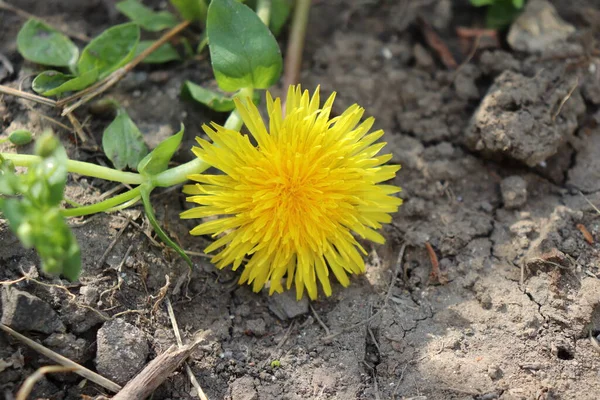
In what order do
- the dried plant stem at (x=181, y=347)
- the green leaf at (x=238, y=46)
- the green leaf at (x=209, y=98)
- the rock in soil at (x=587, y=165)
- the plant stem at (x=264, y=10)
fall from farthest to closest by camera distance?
the plant stem at (x=264, y=10)
the rock in soil at (x=587, y=165)
the green leaf at (x=209, y=98)
the green leaf at (x=238, y=46)
the dried plant stem at (x=181, y=347)

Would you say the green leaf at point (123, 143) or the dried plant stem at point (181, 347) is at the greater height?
the green leaf at point (123, 143)

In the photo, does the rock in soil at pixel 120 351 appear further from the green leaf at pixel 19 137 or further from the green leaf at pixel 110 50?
the green leaf at pixel 110 50

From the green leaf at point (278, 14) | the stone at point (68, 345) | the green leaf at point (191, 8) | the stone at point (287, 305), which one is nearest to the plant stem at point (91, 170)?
the stone at point (68, 345)

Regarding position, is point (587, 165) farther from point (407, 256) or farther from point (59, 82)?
point (59, 82)

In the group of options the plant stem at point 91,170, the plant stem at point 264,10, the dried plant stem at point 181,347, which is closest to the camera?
the dried plant stem at point 181,347

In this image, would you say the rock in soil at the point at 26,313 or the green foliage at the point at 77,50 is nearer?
the rock in soil at the point at 26,313

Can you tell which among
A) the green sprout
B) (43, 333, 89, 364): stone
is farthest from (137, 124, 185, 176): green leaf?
(43, 333, 89, 364): stone

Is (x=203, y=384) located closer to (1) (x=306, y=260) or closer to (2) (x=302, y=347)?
(2) (x=302, y=347)

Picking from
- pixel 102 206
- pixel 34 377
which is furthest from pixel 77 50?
pixel 34 377
